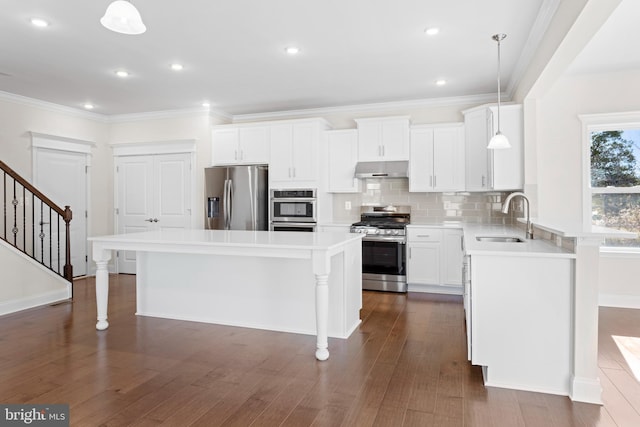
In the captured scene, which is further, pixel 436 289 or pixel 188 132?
pixel 188 132

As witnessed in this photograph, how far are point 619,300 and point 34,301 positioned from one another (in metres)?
6.48

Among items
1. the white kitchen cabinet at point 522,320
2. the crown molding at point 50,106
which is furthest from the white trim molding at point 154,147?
the white kitchen cabinet at point 522,320

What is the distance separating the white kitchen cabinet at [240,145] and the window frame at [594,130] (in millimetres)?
4011

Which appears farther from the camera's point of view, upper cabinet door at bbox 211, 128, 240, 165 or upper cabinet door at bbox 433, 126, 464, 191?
upper cabinet door at bbox 211, 128, 240, 165

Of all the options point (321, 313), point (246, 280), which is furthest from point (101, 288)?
point (321, 313)

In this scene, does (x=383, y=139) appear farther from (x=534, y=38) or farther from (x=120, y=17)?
(x=120, y=17)

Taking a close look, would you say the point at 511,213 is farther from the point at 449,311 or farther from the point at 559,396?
the point at 559,396

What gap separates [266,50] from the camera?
3822 millimetres

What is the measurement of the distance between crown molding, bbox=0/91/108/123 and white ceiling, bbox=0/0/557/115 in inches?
4.6

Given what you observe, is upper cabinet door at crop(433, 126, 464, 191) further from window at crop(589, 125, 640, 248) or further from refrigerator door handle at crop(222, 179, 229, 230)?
refrigerator door handle at crop(222, 179, 229, 230)

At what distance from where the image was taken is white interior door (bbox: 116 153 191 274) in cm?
621

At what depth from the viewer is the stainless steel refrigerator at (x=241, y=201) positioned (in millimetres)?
5746

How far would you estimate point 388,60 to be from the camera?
4055 millimetres

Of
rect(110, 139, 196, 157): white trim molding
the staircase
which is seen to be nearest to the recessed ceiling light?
the staircase
